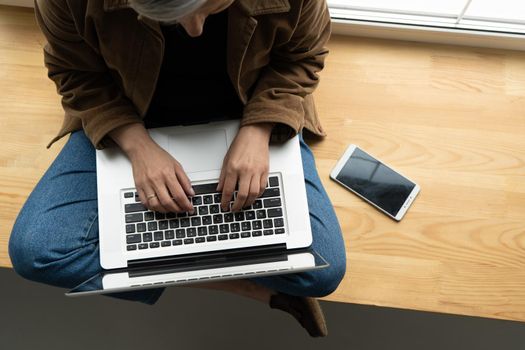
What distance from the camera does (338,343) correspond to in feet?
4.72

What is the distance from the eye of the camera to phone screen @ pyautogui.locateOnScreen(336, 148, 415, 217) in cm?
127

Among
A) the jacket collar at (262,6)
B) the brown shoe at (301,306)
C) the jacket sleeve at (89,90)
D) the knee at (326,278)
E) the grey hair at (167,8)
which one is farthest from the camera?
the brown shoe at (301,306)

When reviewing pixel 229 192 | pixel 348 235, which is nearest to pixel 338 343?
pixel 348 235

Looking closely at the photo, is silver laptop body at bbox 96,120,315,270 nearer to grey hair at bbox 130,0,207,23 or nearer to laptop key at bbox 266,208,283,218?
laptop key at bbox 266,208,283,218

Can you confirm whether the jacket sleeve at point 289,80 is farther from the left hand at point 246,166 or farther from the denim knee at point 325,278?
the denim knee at point 325,278

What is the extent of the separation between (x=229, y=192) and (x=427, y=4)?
2.44 feet

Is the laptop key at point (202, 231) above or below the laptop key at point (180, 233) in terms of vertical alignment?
above

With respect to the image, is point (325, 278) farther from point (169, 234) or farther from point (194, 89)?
point (194, 89)

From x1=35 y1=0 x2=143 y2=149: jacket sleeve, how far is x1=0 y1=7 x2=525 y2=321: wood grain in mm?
324

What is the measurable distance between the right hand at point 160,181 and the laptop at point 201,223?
0.02 metres

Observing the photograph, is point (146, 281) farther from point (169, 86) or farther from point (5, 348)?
point (5, 348)

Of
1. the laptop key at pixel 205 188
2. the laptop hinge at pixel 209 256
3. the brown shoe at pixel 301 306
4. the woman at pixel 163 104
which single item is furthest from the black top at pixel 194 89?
the brown shoe at pixel 301 306

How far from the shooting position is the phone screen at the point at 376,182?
1270 millimetres

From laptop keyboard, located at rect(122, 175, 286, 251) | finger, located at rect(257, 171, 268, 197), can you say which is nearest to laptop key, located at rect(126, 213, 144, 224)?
laptop keyboard, located at rect(122, 175, 286, 251)
